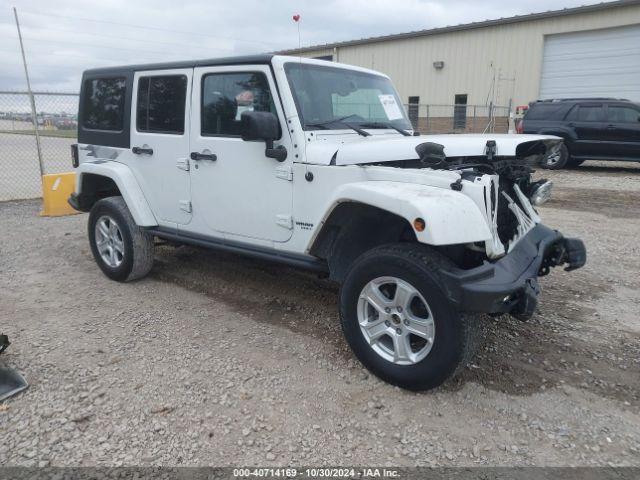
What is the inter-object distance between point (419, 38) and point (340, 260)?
73.5 ft

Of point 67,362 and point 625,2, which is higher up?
point 625,2

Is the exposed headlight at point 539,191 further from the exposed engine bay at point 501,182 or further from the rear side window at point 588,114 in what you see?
the rear side window at point 588,114

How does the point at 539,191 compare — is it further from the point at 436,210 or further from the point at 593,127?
the point at 593,127

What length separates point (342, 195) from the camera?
10.5ft

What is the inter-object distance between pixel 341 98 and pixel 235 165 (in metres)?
1.02

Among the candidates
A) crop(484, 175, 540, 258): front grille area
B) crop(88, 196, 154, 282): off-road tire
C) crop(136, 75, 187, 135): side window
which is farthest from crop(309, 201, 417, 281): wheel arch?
crop(88, 196, 154, 282): off-road tire

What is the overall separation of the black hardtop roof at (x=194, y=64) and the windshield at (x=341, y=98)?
22 cm

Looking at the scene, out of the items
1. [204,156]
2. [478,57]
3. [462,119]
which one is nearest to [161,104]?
[204,156]

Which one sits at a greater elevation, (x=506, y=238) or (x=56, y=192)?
(x=506, y=238)

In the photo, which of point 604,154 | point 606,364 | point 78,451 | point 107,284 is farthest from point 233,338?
point 604,154

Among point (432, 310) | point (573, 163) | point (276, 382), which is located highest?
point (432, 310)

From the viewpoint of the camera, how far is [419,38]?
76.5 feet

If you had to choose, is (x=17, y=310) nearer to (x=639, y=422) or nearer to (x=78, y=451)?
(x=78, y=451)

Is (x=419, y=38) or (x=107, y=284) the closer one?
(x=107, y=284)
